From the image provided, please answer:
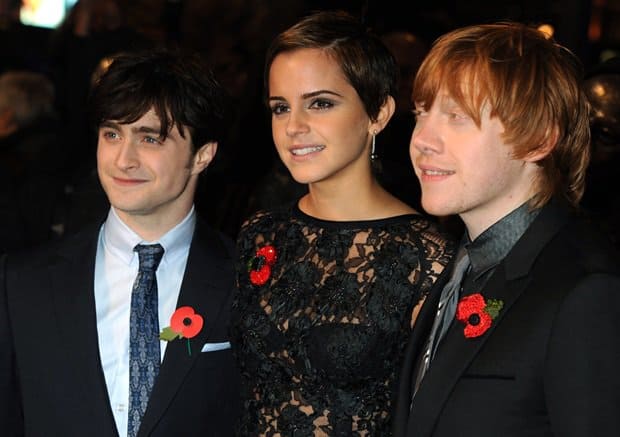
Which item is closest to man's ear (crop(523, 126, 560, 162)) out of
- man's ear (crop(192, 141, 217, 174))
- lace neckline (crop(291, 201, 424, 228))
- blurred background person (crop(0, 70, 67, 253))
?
lace neckline (crop(291, 201, 424, 228))

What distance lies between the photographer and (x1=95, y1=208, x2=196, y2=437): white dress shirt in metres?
3.25

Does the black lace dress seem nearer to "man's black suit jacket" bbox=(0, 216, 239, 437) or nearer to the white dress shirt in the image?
"man's black suit jacket" bbox=(0, 216, 239, 437)

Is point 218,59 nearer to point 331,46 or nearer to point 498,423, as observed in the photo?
point 331,46

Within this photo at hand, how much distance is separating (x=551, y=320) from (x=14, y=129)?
4497 millimetres

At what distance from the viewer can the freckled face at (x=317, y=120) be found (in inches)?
133

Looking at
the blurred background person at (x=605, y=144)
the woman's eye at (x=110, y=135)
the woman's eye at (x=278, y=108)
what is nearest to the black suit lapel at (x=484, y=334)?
the woman's eye at (x=278, y=108)

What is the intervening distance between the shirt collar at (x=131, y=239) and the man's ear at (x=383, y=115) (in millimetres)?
683

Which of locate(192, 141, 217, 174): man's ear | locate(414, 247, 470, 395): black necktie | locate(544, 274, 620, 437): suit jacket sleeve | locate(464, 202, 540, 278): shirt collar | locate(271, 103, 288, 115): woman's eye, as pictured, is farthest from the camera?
locate(192, 141, 217, 174): man's ear

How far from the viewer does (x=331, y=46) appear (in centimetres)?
345

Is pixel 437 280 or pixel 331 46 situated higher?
pixel 331 46

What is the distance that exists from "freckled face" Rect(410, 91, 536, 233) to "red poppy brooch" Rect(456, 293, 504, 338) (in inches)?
8.6

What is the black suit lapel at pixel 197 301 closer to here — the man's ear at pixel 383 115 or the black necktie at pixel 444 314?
the man's ear at pixel 383 115

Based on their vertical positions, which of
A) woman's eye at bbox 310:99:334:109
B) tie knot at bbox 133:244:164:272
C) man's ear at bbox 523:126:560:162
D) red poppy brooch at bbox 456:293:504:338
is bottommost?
tie knot at bbox 133:244:164:272

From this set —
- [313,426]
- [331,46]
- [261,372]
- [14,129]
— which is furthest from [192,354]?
[14,129]
